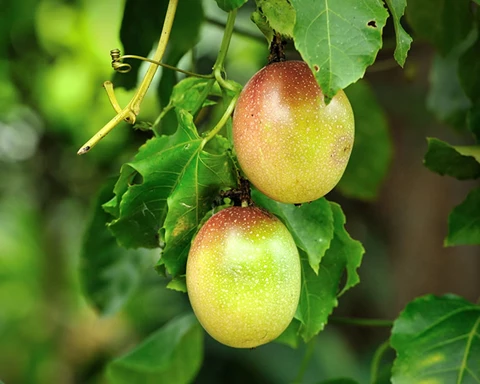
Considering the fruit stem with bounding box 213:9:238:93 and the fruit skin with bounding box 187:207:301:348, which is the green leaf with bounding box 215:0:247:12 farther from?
the fruit skin with bounding box 187:207:301:348

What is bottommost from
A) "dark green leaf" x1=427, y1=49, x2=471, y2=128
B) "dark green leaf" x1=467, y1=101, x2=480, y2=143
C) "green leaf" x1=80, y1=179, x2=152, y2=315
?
"green leaf" x1=80, y1=179, x2=152, y2=315

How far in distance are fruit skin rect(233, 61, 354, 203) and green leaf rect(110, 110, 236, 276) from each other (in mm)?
66

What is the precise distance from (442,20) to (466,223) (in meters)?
0.30

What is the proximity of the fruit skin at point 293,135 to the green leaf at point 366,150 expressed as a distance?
74 cm

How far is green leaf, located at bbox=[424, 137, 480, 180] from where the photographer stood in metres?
0.83

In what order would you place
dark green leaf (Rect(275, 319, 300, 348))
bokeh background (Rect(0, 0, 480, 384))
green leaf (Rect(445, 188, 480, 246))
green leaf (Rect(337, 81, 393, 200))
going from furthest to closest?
bokeh background (Rect(0, 0, 480, 384))
green leaf (Rect(337, 81, 393, 200))
green leaf (Rect(445, 188, 480, 246))
dark green leaf (Rect(275, 319, 300, 348))

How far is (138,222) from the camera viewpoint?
0.70 meters

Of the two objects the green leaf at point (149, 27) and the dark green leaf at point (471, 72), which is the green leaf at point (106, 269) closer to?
the green leaf at point (149, 27)

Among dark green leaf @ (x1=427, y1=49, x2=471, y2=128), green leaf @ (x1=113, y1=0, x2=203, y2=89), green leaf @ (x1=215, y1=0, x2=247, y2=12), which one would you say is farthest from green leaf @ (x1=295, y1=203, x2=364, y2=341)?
dark green leaf @ (x1=427, y1=49, x2=471, y2=128)

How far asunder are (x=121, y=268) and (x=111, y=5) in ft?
3.05

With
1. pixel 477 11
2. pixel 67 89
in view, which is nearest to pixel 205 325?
pixel 477 11

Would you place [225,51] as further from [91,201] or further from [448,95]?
[91,201]

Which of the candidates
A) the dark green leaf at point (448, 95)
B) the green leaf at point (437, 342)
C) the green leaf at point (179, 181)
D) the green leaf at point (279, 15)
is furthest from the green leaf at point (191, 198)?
the dark green leaf at point (448, 95)

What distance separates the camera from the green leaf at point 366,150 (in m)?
1.32
